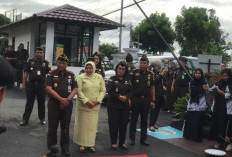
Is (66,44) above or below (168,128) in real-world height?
above

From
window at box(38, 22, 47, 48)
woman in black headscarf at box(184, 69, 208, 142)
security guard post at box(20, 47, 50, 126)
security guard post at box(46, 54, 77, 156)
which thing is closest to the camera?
security guard post at box(46, 54, 77, 156)

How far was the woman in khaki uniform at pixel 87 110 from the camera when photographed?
6.66 metres

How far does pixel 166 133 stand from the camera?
349 inches

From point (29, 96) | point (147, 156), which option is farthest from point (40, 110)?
point (147, 156)

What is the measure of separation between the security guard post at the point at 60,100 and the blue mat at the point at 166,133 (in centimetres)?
289

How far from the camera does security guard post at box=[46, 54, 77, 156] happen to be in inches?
245

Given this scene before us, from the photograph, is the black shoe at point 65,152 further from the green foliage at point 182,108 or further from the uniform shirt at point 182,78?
the uniform shirt at point 182,78

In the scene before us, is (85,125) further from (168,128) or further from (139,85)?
(168,128)

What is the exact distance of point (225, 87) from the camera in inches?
301

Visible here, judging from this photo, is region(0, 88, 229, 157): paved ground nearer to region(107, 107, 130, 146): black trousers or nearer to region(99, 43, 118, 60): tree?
region(107, 107, 130, 146): black trousers

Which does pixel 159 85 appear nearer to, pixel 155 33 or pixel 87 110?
pixel 87 110

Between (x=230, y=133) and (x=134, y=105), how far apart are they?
7.47 feet

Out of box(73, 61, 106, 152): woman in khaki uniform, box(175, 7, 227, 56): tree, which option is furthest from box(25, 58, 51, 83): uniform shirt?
box(175, 7, 227, 56): tree

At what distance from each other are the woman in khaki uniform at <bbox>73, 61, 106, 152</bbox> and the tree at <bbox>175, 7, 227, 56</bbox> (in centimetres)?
3772
